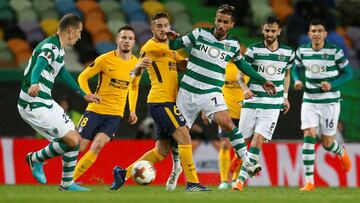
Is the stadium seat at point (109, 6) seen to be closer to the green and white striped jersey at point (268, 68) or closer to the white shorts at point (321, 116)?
the white shorts at point (321, 116)

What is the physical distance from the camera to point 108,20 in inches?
818

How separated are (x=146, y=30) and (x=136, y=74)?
7799 millimetres

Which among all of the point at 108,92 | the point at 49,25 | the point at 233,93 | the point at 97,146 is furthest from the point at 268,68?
the point at 49,25

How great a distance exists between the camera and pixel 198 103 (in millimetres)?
12406

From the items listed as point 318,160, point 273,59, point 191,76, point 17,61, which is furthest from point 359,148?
point 17,61

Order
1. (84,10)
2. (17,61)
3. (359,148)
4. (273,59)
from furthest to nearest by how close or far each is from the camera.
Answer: (84,10), (17,61), (359,148), (273,59)

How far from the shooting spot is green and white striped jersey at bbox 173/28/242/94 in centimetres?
1234

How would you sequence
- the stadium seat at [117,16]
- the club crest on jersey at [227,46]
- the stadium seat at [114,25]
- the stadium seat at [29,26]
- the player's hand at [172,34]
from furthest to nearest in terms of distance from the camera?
the stadium seat at [117,16] < the stadium seat at [114,25] < the stadium seat at [29,26] < the club crest on jersey at [227,46] < the player's hand at [172,34]

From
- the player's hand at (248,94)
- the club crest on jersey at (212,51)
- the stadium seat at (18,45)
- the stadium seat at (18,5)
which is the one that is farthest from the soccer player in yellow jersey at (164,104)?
the stadium seat at (18,5)

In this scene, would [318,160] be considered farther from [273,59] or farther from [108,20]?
[108,20]

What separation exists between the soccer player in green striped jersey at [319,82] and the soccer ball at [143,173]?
2593 millimetres

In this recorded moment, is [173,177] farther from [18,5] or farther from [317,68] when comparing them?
[18,5]

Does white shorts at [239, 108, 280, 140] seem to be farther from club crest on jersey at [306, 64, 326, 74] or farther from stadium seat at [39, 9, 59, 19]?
stadium seat at [39, 9, 59, 19]

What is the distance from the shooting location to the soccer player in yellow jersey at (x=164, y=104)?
12.1m
